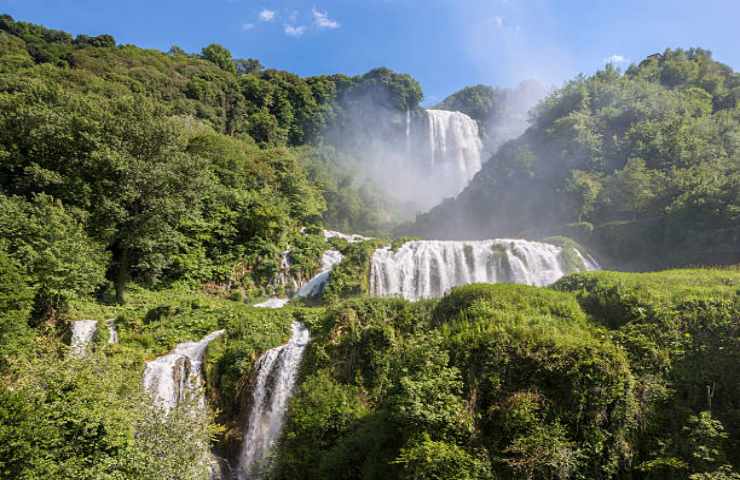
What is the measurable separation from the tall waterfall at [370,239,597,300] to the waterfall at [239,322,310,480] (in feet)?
37.2

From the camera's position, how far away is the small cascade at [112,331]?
15962mm

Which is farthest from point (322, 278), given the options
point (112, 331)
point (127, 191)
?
point (112, 331)

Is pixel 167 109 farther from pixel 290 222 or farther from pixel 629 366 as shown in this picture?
pixel 629 366

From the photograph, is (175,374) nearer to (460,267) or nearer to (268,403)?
(268,403)

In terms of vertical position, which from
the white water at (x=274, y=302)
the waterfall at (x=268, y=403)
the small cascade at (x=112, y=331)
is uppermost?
the white water at (x=274, y=302)

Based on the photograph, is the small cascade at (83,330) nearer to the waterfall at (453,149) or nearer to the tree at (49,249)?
the tree at (49,249)

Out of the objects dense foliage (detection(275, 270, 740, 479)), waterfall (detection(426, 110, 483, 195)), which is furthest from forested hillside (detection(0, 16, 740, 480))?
waterfall (detection(426, 110, 483, 195))

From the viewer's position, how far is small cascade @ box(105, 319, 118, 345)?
A: 16.0 meters

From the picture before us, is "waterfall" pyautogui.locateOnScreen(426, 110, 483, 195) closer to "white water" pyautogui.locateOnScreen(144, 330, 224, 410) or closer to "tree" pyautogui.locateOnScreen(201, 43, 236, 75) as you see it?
"tree" pyautogui.locateOnScreen(201, 43, 236, 75)

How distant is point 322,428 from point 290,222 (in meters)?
21.3

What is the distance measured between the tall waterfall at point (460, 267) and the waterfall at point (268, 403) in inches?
446

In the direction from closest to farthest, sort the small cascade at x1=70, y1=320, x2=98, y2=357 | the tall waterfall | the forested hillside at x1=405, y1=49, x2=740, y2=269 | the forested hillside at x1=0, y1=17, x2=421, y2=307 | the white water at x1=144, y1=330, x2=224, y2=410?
the white water at x1=144, y1=330, x2=224, y2=410 → the small cascade at x1=70, y1=320, x2=98, y2=357 → the forested hillside at x1=0, y1=17, x2=421, y2=307 → the tall waterfall → the forested hillside at x1=405, y1=49, x2=740, y2=269

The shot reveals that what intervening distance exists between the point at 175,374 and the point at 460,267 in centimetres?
1759

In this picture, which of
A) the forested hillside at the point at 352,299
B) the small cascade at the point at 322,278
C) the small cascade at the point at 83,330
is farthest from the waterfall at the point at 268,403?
the small cascade at the point at 322,278
